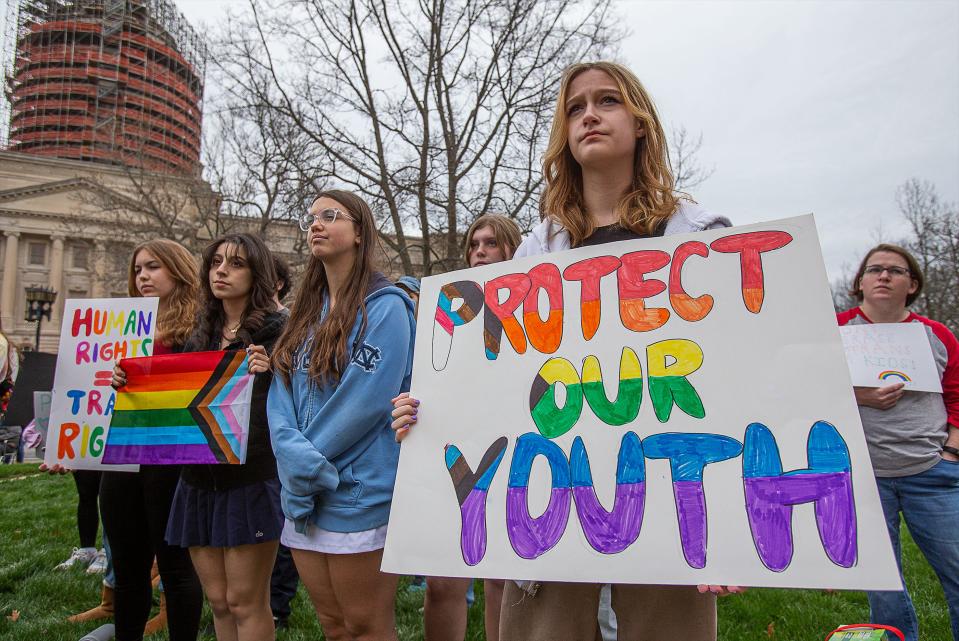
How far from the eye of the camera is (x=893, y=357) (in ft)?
9.07

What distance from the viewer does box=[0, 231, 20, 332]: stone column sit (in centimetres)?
4662

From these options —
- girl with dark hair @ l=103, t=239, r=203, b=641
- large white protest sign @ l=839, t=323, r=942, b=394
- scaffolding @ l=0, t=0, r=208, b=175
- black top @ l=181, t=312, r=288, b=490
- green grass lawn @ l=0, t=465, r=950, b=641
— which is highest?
scaffolding @ l=0, t=0, r=208, b=175

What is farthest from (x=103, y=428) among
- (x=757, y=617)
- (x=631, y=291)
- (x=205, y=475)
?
(x=757, y=617)

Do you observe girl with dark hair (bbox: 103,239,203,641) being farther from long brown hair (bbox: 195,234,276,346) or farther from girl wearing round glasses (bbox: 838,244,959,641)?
girl wearing round glasses (bbox: 838,244,959,641)

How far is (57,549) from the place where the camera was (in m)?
4.90

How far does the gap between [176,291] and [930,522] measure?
388 centimetres

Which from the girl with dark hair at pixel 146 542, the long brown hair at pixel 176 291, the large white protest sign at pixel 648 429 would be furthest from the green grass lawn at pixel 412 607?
the large white protest sign at pixel 648 429

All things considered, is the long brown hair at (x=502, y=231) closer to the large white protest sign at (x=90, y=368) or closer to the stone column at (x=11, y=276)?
the large white protest sign at (x=90, y=368)

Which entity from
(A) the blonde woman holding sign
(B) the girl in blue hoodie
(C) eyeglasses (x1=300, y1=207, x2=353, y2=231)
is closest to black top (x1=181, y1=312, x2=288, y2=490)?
(B) the girl in blue hoodie

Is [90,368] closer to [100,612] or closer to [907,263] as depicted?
[100,612]

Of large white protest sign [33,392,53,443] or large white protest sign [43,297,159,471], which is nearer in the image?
large white protest sign [43,297,159,471]

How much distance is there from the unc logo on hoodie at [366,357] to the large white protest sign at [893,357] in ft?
7.07

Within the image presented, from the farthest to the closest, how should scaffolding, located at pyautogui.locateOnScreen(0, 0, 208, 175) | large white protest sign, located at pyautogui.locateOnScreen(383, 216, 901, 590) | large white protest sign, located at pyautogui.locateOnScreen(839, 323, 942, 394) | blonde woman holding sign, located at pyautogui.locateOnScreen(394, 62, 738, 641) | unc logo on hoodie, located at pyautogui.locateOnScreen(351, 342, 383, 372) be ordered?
scaffolding, located at pyautogui.locateOnScreen(0, 0, 208, 175) < large white protest sign, located at pyautogui.locateOnScreen(839, 323, 942, 394) < unc logo on hoodie, located at pyautogui.locateOnScreen(351, 342, 383, 372) < blonde woman holding sign, located at pyautogui.locateOnScreen(394, 62, 738, 641) < large white protest sign, located at pyautogui.locateOnScreen(383, 216, 901, 590)

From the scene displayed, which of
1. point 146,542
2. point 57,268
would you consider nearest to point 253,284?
point 146,542
